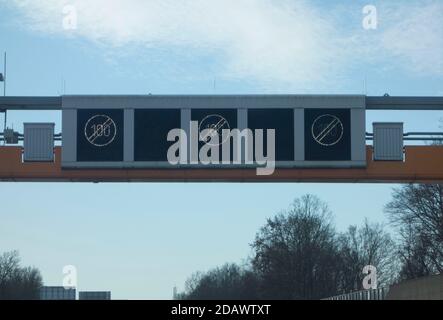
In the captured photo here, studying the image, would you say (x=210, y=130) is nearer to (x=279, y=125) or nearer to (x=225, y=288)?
(x=279, y=125)

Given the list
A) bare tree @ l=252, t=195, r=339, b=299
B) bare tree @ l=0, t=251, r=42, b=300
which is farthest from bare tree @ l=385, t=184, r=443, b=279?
bare tree @ l=0, t=251, r=42, b=300

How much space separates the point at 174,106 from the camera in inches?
1087

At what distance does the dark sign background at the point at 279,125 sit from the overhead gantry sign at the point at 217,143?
0.10 feet

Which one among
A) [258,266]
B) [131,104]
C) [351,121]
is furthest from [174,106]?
[258,266]

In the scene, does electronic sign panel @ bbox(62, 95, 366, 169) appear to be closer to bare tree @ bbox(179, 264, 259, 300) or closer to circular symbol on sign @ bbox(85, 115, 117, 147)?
circular symbol on sign @ bbox(85, 115, 117, 147)

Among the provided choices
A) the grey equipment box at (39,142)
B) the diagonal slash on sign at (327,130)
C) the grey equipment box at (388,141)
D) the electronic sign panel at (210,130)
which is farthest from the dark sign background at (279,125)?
the grey equipment box at (39,142)

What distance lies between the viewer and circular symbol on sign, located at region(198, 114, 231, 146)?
2723 centimetres

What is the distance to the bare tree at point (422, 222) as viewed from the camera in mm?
66125

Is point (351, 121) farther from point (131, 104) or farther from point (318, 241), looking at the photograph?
point (318, 241)

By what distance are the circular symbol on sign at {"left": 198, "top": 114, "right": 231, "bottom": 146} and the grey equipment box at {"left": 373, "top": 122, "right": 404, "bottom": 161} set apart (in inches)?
185

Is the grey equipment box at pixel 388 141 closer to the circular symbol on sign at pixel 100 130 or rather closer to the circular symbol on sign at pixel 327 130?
the circular symbol on sign at pixel 327 130

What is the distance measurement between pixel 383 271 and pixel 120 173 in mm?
59571

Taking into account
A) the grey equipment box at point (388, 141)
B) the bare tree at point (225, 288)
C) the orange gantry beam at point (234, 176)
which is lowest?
the bare tree at point (225, 288)

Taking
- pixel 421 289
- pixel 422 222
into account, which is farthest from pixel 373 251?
pixel 421 289
